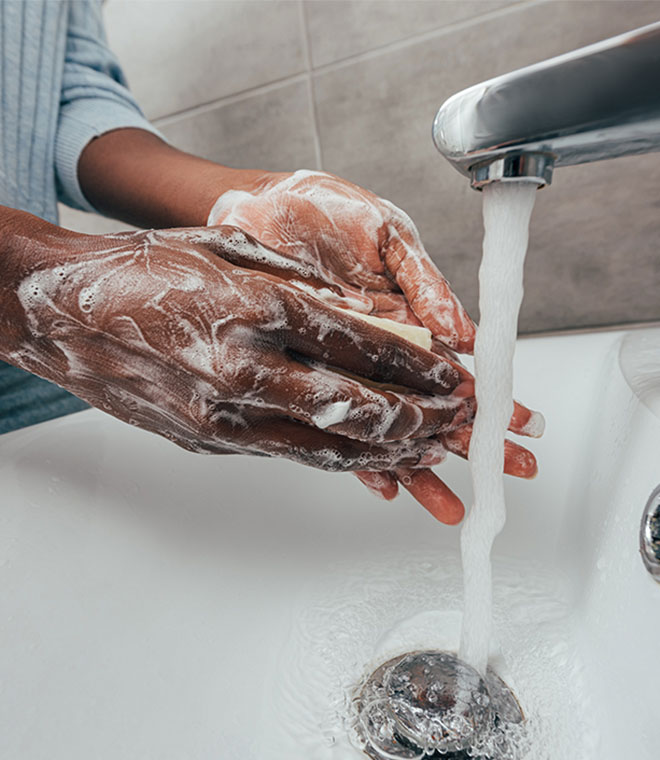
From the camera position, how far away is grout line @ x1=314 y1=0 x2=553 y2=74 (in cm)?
54

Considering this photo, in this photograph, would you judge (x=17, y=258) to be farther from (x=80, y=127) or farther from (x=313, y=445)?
(x=80, y=127)

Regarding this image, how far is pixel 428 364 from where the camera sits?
331 mm

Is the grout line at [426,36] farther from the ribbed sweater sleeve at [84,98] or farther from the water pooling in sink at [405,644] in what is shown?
the water pooling in sink at [405,644]

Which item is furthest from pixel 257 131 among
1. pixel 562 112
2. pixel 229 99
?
pixel 562 112

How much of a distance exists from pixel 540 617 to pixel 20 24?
75 centimetres

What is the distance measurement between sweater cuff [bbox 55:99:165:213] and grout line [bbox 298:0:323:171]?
0.19m

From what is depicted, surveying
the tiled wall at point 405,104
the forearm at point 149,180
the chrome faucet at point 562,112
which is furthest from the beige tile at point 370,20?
the chrome faucet at point 562,112

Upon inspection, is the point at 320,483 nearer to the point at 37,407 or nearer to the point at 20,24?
the point at 37,407

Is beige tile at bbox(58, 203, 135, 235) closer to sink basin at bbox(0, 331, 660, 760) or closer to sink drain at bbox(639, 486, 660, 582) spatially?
sink basin at bbox(0, 331, 660, 760)

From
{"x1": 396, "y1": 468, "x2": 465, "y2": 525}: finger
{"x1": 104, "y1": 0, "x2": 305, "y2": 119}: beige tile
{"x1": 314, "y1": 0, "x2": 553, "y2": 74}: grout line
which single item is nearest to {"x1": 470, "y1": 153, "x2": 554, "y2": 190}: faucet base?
{"x1": 396, "y1": 468, "x2": 465, "y2": 525}: finger

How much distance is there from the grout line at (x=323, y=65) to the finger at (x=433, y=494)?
0.46 metres

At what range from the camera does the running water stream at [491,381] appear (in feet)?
0.87

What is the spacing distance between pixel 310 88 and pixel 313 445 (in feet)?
1.69

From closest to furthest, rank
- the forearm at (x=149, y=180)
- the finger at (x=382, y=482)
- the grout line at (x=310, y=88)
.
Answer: the finger at (x=382, y=482), the forearm at (x=149, y=180), the grout line at (x=310, y=88)
